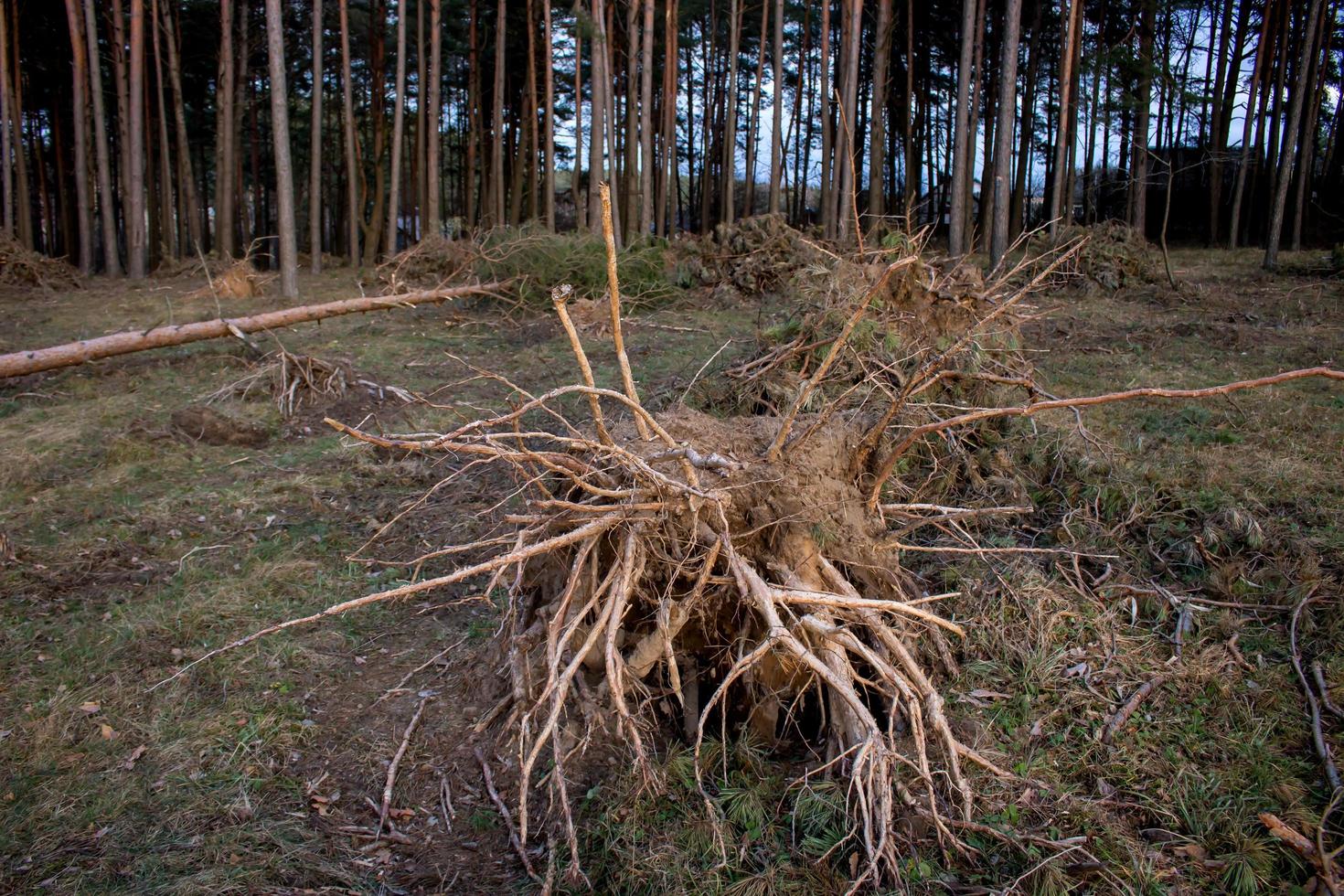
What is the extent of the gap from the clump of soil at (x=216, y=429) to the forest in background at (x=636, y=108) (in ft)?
18.1

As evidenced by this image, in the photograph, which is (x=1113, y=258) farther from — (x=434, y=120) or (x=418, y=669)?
(x=434, y=120)

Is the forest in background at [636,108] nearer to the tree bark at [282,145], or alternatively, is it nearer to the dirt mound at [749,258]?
the tree bark at [282,145]

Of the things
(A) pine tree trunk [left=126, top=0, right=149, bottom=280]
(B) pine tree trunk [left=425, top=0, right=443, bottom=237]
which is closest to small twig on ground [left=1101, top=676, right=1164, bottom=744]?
(B) pine tree trunk [left=425, top=0, right=443, bottom=237]

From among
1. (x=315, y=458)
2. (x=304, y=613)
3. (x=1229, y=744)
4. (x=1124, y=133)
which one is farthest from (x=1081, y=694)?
(x=1124, y=133)

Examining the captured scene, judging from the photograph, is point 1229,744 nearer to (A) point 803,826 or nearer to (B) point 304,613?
(A) point 803,826

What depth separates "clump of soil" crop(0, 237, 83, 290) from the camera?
41.3ft

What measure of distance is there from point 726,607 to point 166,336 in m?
6.83

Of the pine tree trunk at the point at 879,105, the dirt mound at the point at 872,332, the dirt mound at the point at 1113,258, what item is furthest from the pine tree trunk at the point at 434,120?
the dirt mound at the point at 1113,258

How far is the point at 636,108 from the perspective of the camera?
57.2 ft

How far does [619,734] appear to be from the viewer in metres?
3.00

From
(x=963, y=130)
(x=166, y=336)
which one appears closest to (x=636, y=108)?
(x=963, y=130)

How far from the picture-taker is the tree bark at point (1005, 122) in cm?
1173

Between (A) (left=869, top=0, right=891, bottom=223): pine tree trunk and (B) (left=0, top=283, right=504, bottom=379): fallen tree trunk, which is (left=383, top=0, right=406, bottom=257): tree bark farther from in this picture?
(A) (left=869, top=0, right=891, bottom=223): pine tree trunk

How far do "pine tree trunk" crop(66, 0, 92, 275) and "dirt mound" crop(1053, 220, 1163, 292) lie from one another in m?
15.8
